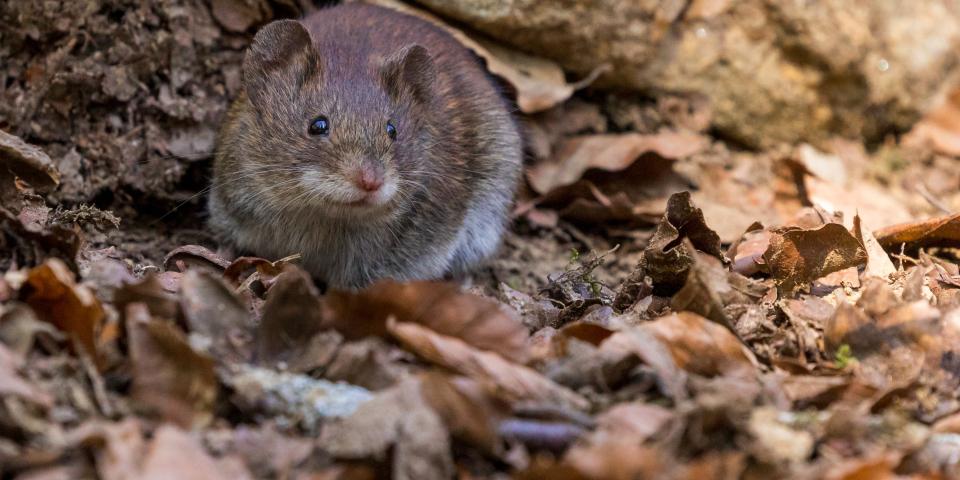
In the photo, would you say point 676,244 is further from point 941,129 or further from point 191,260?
point 941,129

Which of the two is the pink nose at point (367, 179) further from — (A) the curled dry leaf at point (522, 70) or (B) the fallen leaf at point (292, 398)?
(A) the curled dry leaf at point (522, 70)

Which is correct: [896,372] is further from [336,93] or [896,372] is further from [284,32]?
[284,32]

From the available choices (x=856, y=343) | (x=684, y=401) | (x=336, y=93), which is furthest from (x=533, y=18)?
(x=684, y=401)

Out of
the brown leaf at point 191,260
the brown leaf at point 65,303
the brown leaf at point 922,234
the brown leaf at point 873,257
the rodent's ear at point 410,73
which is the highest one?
the rodent's ear at point 410,73

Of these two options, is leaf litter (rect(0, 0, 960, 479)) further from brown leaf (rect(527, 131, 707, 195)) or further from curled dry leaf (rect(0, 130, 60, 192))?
brown leaf (rect(527, 131, 707, 195))

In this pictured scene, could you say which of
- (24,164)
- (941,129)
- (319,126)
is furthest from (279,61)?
(941,129)

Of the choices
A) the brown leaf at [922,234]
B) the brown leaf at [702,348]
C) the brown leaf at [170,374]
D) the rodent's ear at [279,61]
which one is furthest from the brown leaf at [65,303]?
the brown leaf at [922,234]
